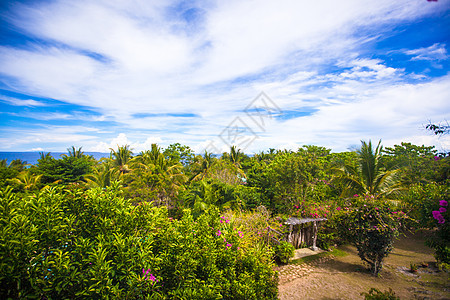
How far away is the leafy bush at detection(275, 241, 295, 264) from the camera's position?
8.26 meters

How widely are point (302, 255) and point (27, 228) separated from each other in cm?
966

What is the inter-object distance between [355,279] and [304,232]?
2965 millimetres

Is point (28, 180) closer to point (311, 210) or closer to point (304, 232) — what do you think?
point (304, 232)

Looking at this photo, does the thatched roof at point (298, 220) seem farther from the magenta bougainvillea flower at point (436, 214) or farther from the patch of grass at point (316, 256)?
the magenta bougainvillea flower at point (436, 214)

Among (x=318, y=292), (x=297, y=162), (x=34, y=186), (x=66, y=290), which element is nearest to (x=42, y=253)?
(x=66, y=290)

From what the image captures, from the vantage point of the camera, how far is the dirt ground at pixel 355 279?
609 cm

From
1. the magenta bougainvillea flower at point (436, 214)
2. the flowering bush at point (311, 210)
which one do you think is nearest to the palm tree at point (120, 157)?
the flowering bush at point (311, 210)

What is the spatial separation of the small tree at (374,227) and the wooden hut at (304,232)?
2153mm

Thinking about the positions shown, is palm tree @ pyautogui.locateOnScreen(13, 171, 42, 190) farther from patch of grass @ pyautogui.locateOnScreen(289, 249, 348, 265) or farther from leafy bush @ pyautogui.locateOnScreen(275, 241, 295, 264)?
patch of grass @ pyautogui.locateOnScreen(289, 249, 348, 265)

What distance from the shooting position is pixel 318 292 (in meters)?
6.27

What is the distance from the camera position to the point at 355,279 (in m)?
7.08

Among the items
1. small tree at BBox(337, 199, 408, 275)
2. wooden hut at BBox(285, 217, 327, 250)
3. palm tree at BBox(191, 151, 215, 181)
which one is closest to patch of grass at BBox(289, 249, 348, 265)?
wooden hut at BBox(285, 217, 327, 250)

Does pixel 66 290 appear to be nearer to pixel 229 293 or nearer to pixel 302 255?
pixel 229 293

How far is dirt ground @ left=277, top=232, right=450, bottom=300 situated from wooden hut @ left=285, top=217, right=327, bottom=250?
Result: 1128mm
